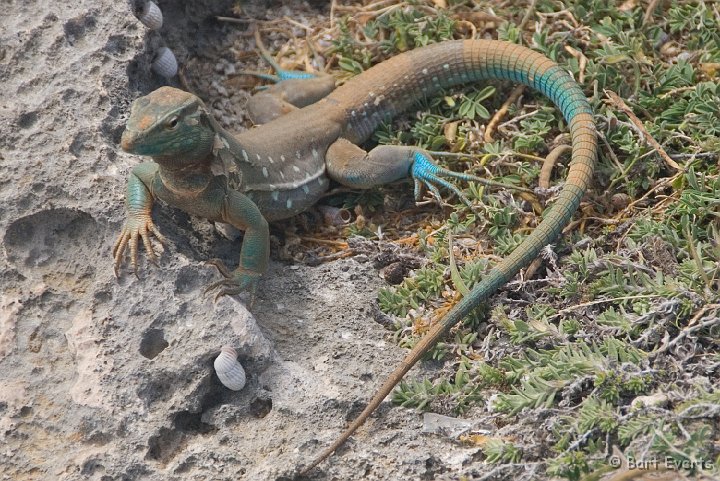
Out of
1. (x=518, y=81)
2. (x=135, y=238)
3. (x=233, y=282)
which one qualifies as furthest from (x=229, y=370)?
(x=518, y=81)

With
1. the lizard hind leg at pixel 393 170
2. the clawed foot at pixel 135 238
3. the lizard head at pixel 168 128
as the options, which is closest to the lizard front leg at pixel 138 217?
the clawed foot at pixel 135 238

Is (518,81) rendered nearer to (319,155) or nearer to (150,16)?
(319,155)

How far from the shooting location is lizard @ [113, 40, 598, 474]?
3768 millimetres

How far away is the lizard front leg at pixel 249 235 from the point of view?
396cm

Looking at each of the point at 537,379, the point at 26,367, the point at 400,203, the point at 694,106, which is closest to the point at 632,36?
the point at 694,106

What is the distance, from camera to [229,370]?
3.49 metres

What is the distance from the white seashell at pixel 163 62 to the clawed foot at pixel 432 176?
1.42 meters

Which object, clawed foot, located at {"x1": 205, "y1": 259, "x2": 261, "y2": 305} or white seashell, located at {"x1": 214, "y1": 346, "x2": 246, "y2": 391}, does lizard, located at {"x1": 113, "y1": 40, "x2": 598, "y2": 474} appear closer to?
clawed foot, located at {"x1": 205, "y1": 259, "x2": 261, "y2": 305}

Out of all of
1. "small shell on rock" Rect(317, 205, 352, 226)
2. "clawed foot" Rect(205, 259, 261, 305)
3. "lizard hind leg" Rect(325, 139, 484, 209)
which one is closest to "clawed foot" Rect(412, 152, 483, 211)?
"lizard hind leg" Rect(325, 139, 484, 209)

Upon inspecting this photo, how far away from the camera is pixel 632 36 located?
488 cm

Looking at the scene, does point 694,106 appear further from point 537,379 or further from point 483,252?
point 537,379

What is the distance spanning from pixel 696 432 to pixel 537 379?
24.6 inches

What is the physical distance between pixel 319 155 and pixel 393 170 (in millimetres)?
423

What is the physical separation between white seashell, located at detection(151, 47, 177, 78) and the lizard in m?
0.56
